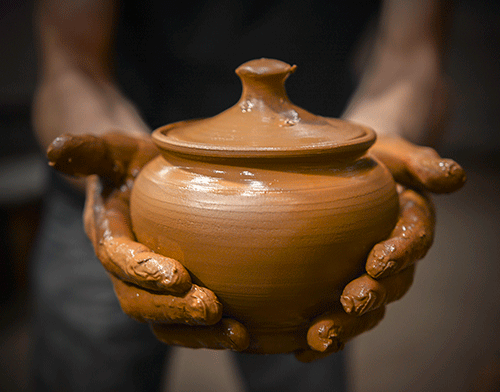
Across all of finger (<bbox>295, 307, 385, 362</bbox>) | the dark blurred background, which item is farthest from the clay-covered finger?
the dark blurred background

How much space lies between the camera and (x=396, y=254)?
2.08ft

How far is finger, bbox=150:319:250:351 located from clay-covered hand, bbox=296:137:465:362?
92 mm

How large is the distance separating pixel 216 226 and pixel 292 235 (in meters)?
0.09

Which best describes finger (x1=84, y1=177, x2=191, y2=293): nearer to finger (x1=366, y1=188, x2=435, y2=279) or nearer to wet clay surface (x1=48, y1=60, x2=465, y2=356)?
wet clay surface (x1=48, y1=60, x2=465, y2=356)

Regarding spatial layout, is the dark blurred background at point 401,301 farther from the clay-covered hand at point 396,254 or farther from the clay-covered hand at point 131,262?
the clay-covered hand at point 131,262

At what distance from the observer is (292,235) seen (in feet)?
1.94

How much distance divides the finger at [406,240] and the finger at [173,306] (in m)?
0.21

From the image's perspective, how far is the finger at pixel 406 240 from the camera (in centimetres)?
63

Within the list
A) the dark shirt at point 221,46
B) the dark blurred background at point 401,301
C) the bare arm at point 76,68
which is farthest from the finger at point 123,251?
the dark blurred background at point 401,301

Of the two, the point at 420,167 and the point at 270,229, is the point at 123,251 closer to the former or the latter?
the point at 270,229

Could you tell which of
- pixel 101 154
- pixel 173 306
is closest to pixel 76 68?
pixel 101 154

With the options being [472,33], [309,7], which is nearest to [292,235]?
[309,7]

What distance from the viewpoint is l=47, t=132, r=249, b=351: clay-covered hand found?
606 millimetres

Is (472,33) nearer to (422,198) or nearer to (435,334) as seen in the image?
(435,334)
